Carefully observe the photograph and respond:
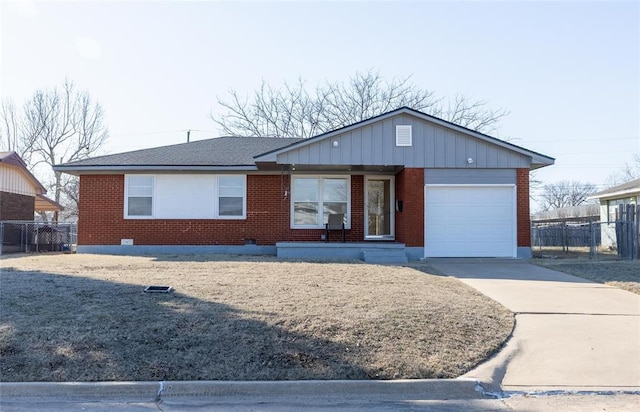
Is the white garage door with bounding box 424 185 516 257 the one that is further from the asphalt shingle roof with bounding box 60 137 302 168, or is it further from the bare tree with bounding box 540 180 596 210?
the bare tree with bounding box 540 180 596 210

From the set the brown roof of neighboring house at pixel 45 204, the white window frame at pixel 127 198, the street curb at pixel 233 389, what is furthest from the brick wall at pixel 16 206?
the street curb at pixel 233 389

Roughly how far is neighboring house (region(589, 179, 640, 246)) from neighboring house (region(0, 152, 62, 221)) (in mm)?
26295

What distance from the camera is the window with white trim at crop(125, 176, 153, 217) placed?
15.8 m

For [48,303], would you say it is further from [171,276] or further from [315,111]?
[315,111]

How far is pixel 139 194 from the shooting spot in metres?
15.8

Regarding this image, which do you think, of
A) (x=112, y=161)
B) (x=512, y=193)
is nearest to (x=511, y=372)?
(x=512, y=193)

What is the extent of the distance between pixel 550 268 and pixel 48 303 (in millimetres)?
11403

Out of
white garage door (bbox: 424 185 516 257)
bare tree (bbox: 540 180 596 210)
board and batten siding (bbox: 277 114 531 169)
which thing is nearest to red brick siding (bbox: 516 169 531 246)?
white garage door (bbox: 424 185 516 257)

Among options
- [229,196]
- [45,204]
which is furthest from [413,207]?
[45,204]

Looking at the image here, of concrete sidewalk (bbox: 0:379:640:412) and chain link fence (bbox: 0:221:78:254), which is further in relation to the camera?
chain link fence (bbox: 0:221:78:254)

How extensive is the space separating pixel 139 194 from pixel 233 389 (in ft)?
40.2

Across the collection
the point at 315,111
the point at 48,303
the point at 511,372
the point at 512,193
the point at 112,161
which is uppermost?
the point at 315,111

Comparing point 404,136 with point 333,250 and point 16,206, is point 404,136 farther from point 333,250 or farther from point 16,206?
point 16,206

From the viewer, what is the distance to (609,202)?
25109 mm
